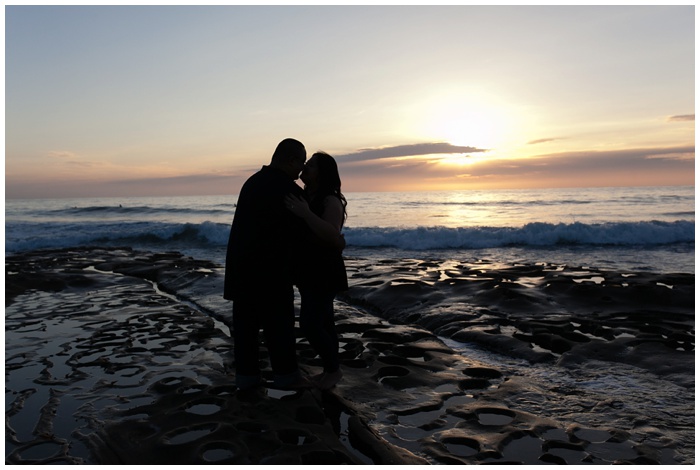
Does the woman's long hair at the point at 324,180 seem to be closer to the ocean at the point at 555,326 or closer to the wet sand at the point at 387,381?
the wet sand at the point at 387,381

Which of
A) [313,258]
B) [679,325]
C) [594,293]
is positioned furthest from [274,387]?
[594,293]

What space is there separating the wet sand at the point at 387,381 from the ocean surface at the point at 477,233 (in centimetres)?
698

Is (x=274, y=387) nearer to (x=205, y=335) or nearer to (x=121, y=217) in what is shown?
(x=205, y=335)

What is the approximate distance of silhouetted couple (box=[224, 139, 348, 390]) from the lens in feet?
14.6

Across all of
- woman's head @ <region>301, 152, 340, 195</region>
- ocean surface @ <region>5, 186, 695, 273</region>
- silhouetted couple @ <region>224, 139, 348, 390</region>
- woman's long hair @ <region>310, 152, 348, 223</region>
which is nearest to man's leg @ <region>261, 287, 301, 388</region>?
silhouetted couple @ <region>224, 139, 348, 390</region>

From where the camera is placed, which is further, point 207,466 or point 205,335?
point 205,335

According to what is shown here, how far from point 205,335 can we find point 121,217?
40594mm

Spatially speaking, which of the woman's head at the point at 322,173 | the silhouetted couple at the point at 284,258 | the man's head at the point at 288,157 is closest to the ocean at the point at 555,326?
the silhouetted couple at the point at 284,258

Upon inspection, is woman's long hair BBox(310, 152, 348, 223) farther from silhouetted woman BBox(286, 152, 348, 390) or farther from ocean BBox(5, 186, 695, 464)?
ocean BBox(5, 186, 695, 464)

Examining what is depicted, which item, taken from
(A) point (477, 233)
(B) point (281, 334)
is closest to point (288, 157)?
(B) point (281, 334)

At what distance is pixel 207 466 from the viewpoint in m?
3.35

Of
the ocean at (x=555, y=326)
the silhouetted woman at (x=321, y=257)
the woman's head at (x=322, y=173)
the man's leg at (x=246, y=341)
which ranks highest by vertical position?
the woman's head at (x=322, y=173)

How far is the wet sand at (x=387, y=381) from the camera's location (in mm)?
3652

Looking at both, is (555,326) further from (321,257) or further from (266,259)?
(266,259)
